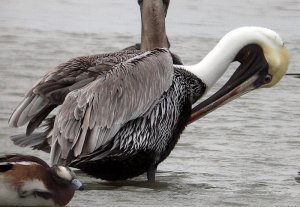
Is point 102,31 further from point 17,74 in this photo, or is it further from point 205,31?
point 17,74

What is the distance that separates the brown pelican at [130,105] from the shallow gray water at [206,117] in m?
0.21

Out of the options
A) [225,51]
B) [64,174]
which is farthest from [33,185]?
[225,51]

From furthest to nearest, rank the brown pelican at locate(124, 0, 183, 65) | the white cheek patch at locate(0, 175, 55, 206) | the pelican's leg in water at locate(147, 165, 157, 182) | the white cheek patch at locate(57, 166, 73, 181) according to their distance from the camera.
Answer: the brown pelican at locate(124, 0, 183, 65) → the pelican's leg in water at locate(147, 165, 157, 182) → the white cheek patch at locate(57, 166, 73, 181) → the white cheek patch at locate(0, 175, 55, 206)

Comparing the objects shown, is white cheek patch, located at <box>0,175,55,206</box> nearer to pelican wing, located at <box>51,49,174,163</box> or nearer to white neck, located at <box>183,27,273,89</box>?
pelican wing, located at <box>51,49,174,163</box>

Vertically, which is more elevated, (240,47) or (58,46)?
(240,47)

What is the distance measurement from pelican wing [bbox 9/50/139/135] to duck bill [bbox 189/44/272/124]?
856 mm

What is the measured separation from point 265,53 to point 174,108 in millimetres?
764

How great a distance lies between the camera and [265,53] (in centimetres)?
931

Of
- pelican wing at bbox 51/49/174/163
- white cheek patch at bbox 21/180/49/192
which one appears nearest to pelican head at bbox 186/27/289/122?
pelican wing at bbox 51/49/174/163

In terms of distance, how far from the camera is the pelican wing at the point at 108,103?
8.54 m

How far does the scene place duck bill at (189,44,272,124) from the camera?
9.38 m

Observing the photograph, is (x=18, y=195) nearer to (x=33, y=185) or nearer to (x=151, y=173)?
(x=33, y=185)

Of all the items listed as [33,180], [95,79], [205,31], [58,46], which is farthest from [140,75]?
[205,31]

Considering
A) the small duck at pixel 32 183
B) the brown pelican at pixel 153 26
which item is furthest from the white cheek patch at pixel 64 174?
the brown pelican at pixel 153 26
